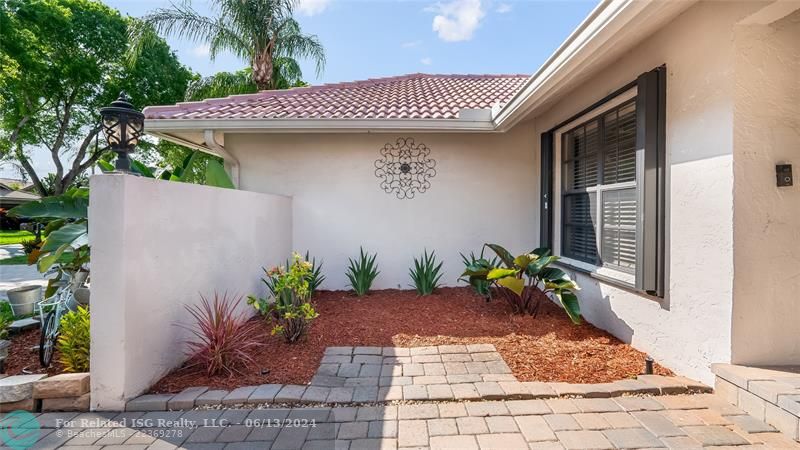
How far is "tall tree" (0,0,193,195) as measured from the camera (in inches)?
480

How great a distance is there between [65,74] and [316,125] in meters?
15.2

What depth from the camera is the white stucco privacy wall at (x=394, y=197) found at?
5.91m

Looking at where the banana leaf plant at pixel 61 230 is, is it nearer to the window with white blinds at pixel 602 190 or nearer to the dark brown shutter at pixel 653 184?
the dark brown shutter at pixel 653 184

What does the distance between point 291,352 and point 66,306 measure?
2226 mm

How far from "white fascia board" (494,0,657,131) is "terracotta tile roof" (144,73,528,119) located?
1239 millimetres

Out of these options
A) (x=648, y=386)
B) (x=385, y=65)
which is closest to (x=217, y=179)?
(x=648, y=386)

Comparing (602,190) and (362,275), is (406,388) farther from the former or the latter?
(602,190)

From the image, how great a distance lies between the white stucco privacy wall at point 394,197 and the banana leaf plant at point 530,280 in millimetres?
1284

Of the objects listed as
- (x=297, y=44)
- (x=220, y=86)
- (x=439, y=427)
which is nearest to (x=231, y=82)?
(x=220, y=86)

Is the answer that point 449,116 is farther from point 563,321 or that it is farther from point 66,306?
point 66,306

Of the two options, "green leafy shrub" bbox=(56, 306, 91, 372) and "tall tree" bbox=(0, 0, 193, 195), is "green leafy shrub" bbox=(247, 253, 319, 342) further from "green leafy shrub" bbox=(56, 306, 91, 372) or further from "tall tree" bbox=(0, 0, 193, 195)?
"tall tree" bbox=(0, 0, 193, 195)

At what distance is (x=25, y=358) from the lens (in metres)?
3.21

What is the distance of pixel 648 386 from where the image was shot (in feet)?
9.12

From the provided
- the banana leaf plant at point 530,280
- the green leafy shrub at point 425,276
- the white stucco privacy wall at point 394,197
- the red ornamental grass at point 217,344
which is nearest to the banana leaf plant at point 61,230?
the red ornamental grass at point 217,344
